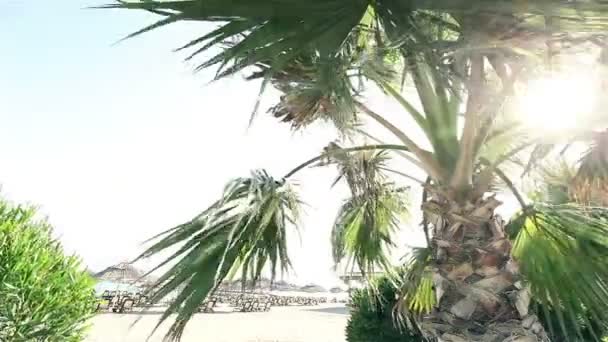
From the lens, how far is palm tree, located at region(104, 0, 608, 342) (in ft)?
7.91

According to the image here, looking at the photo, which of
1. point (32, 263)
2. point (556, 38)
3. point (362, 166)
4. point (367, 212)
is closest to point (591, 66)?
point (556, 38)

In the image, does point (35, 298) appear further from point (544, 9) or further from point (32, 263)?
point (544, 9)

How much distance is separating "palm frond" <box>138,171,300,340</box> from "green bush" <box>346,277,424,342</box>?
4.31 meters

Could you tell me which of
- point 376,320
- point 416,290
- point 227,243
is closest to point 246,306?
point 376,320

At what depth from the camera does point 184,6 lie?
7.93ft

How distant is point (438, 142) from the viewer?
4.11 meters

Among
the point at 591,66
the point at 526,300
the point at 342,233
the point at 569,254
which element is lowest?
the point at 526,300

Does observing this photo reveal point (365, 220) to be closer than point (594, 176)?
No

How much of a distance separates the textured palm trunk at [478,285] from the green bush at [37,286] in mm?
3077

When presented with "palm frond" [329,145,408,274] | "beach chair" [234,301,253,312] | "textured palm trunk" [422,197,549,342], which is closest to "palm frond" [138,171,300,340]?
"textured palm trunk" [422,197,549,342]

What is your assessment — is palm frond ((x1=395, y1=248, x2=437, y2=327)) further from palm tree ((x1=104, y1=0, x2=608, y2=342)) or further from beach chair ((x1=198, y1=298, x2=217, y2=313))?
beach chair ((x1=198, y1=298, x2=217, y2=313))

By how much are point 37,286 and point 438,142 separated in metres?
3.43

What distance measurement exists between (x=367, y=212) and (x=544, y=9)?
386cm

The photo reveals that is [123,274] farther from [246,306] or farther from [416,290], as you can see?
[246,306]
